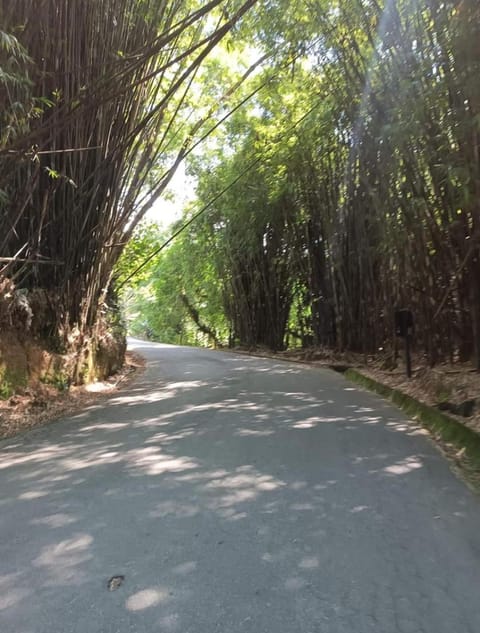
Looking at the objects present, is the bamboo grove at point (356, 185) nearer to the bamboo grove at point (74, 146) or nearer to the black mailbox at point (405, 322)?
the black mailbox at point (405, 322)

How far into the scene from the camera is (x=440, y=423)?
6480 mm

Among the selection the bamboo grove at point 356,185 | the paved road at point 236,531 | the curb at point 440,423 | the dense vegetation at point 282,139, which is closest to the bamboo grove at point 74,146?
the dense vegetation at point 282,139

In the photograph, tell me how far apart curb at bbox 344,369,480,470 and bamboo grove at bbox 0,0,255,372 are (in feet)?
13.9

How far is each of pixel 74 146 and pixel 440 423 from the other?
220 inches

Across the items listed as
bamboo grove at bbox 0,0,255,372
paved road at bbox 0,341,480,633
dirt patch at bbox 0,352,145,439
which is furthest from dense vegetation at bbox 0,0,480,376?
paved road at bbox 0,341,480,633

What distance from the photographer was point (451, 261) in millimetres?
8125

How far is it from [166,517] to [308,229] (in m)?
13.1

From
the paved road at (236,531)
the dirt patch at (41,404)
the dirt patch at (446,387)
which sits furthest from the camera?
the dirt patch at (41,404)

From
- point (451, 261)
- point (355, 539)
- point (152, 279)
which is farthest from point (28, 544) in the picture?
point (152, 279)

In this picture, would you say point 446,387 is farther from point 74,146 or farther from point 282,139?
point 282,139

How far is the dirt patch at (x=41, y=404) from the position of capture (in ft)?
22.6

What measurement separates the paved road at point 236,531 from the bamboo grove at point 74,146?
2.68m

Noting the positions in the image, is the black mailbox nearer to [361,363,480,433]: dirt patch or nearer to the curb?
[361,363,480,433]: dirt patch

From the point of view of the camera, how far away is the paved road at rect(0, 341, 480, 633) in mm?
2639
